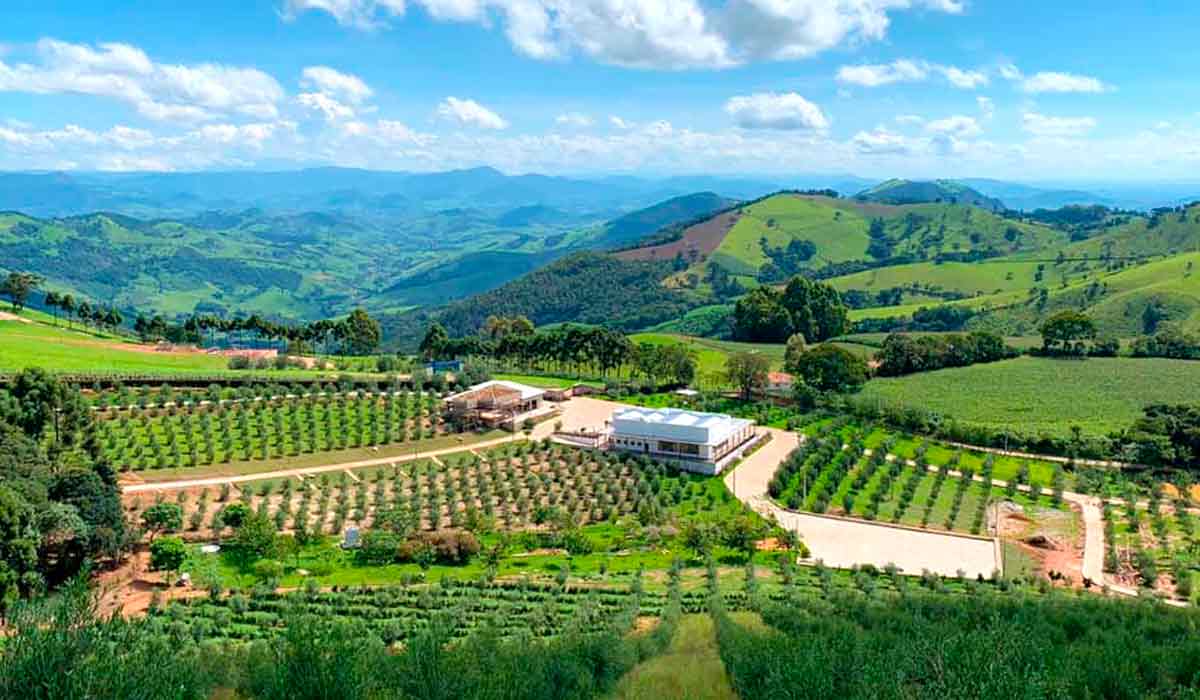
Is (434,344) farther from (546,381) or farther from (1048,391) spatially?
(1048,391)

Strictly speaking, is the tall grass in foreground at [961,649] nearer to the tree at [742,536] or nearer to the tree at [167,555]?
the tree at [742,536]

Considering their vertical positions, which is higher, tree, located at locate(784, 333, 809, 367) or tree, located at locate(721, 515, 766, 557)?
tree, located at locate(784, 333, 809, 367)

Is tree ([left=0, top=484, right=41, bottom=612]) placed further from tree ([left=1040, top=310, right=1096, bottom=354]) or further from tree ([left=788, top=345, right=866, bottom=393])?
tree ([left=1040, top=310, right=1096, bottom=354])

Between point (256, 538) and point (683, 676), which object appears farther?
point (256, 538)

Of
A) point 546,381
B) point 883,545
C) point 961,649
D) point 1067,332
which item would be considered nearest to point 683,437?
point 883,545

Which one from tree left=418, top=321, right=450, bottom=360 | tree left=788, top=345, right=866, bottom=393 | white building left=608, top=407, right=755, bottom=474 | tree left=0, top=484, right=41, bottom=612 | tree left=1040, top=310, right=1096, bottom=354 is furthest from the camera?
tree left=418, top=321, right=450, bottom=360

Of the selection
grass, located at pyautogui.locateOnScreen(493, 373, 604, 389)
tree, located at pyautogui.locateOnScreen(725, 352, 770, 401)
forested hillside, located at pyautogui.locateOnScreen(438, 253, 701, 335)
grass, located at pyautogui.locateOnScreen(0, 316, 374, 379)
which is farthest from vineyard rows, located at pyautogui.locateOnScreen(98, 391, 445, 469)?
forested hillside, located at pyautogui.locateOnScreen(438, 253, 701, 335)

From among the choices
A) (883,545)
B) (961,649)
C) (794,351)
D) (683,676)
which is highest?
(961,649)
